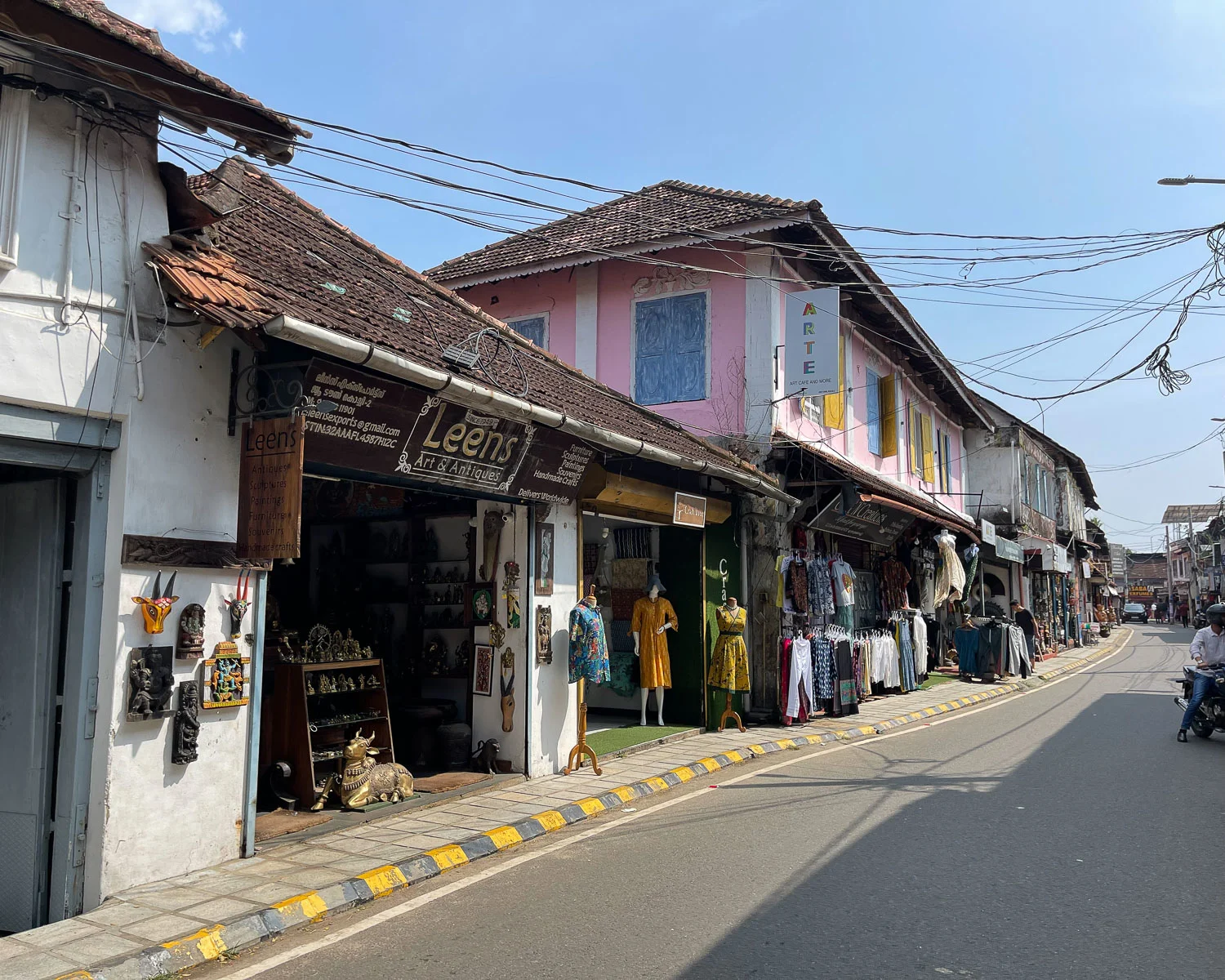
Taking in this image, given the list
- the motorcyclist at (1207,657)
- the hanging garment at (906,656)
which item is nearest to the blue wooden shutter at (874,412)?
the hanging garment at (906,656)

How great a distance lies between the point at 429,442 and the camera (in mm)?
7762

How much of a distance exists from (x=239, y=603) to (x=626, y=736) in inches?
258

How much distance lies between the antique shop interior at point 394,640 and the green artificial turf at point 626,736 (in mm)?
1847

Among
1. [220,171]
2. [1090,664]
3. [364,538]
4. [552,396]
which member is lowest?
[1090,664]

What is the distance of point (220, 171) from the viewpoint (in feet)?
21.6

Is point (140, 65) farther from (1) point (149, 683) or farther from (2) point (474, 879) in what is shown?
(2) point (474, 879)

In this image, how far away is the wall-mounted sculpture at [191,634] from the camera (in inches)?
239

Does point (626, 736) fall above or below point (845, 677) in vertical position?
below

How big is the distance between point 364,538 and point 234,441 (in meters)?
4.83

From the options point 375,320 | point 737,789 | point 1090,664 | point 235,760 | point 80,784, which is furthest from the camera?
point 1090,664

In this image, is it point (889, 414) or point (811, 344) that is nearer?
point (811, 344)

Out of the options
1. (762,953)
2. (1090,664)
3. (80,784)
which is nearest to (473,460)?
(80,784)

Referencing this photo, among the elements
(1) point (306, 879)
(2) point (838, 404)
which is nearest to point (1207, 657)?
(2) point (838, 404)

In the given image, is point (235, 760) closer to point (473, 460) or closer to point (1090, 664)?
point (473, 460)
